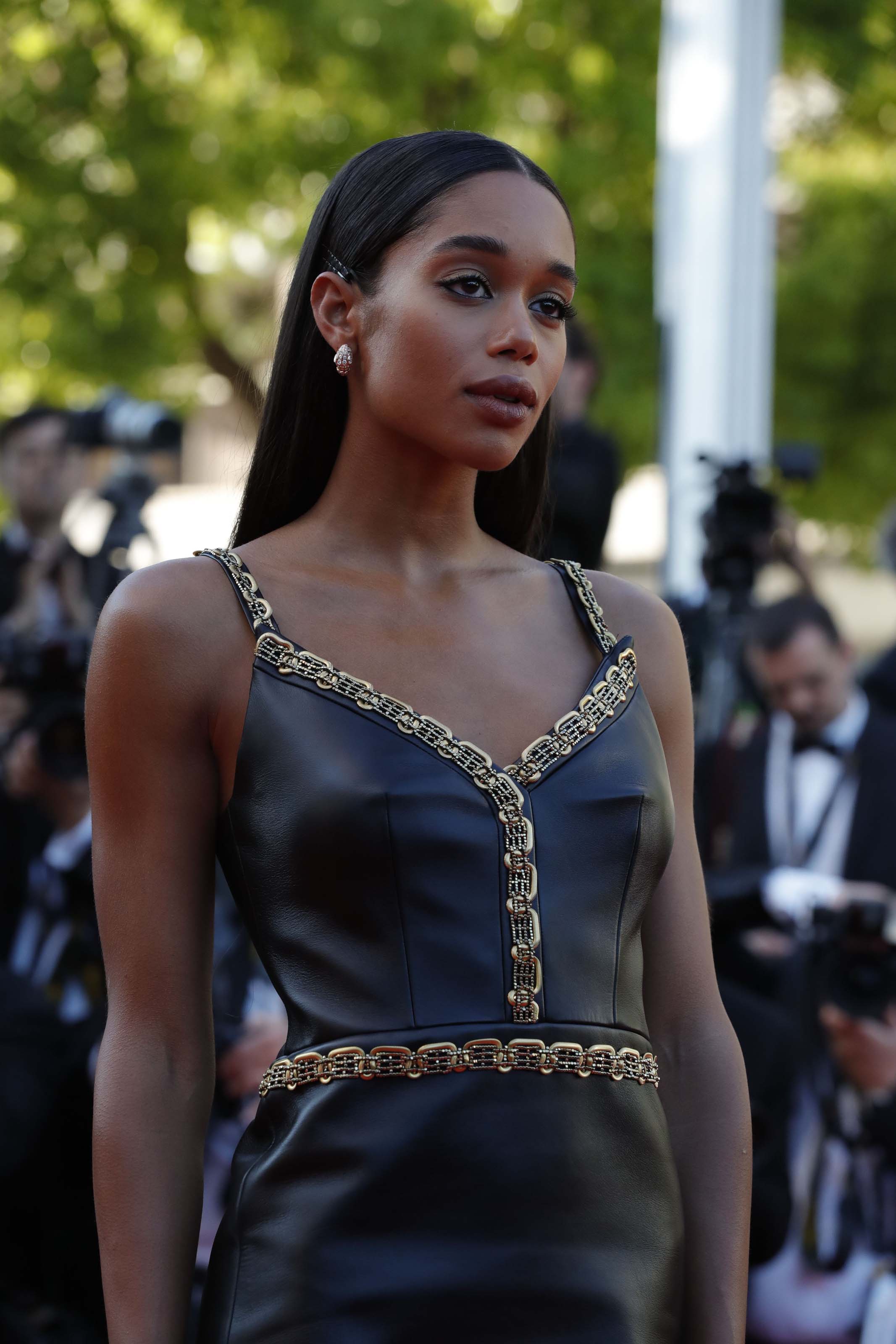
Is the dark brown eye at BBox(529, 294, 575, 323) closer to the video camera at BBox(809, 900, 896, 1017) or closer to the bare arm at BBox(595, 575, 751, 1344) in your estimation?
the bare arm at BBox(595, 575, 751, 1344)

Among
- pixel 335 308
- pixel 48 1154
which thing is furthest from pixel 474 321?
pixel 48 1154

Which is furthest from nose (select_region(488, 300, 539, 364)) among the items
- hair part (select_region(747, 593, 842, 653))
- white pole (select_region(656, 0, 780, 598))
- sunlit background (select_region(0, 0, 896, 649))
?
sunlit background (select_region(0, 0, 896, 649))

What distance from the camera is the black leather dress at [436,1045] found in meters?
1.48

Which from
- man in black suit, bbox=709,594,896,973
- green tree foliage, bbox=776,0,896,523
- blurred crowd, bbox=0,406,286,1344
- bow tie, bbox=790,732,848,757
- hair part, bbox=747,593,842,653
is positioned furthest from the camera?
green tree foliage, bbox=776,0,896,523

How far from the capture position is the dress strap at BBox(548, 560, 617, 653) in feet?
5.84

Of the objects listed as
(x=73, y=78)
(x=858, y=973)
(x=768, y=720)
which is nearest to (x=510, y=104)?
(x=73, y=78)

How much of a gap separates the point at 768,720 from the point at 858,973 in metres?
1.81

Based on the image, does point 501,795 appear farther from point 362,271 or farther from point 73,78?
point 73,78

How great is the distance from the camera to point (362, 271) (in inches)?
66.9

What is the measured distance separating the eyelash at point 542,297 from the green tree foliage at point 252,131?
8683mm

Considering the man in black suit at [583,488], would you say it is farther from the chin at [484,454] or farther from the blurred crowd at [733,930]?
the chin at [484,454]

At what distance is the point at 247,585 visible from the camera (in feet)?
5.49

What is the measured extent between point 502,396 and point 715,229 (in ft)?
20.4

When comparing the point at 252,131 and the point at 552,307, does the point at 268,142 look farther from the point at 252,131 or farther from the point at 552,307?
the point at 552,307
